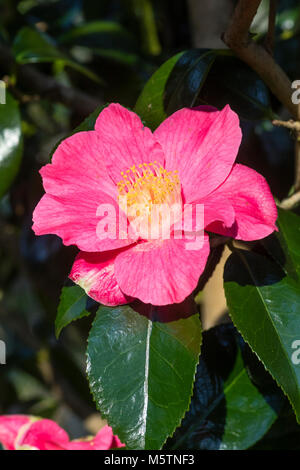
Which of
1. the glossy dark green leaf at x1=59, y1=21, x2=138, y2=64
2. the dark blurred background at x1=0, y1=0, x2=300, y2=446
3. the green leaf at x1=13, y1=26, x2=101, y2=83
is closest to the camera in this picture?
the green leaf at x1=13, y1=26, x2=101, y2=83

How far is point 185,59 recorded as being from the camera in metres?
0.82

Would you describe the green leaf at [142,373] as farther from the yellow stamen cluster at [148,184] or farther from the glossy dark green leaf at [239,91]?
the glossy dark green leaf at [239,91]

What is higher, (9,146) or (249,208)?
(249,208)

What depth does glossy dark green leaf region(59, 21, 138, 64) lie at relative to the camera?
146cm

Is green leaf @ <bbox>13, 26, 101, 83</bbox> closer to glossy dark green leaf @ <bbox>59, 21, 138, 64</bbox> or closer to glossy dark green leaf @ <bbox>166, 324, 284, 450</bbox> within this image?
glossy dark green leaf @ <bbox>59, 21, 138, 64</bbox>

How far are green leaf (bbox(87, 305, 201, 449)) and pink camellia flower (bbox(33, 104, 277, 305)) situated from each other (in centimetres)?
5

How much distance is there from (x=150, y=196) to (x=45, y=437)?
381 mm

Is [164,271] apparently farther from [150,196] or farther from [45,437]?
[45,437]

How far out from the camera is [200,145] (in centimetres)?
70

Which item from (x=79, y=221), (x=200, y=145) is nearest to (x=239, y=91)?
(x=200, y=145)

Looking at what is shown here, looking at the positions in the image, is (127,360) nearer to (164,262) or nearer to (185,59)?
(164,262)

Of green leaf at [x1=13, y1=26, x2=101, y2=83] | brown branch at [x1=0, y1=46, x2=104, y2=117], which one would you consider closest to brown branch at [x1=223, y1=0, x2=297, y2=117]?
green leaf at [x1=13, y1=26, x2=101, y2=83]

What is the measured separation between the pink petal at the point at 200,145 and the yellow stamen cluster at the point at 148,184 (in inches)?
0.4
